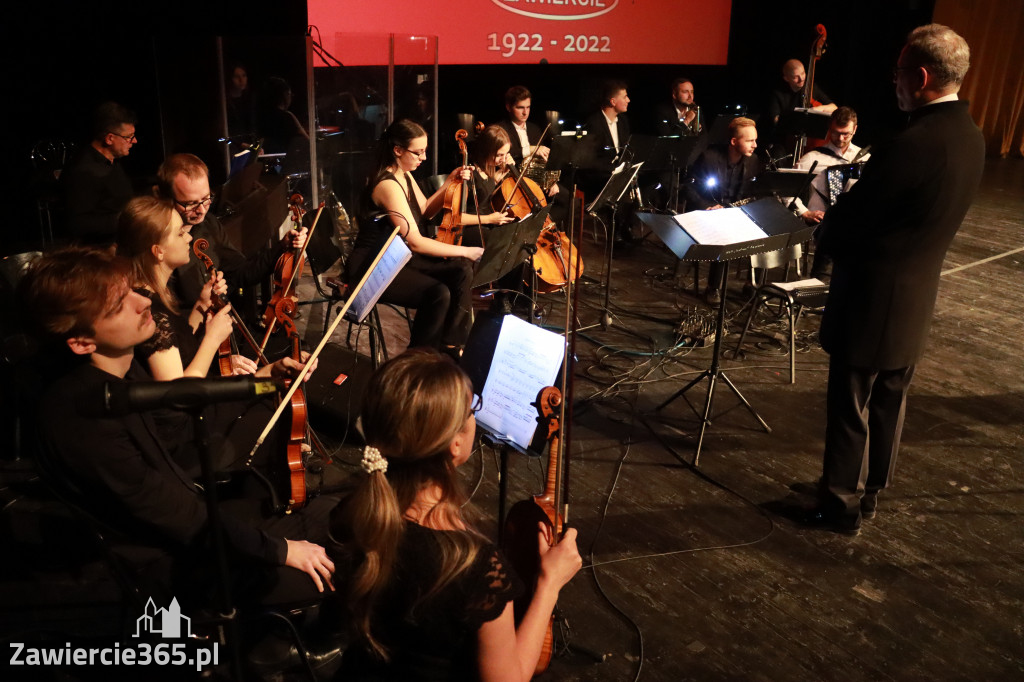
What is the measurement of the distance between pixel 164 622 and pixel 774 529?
2120mm

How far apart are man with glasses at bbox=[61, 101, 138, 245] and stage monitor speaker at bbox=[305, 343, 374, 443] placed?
1.53 m

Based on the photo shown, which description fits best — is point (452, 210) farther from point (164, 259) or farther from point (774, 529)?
point (774, 529)

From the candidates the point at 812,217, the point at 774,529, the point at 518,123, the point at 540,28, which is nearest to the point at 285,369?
the point at 774,529

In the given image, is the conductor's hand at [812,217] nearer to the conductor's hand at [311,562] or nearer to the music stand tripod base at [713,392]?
the music stand tripod base at [713,392]

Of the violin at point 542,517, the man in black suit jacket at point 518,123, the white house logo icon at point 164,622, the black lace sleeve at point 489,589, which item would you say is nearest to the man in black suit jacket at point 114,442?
the white house logo icon at point 164,622

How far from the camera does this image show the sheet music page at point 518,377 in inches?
82.7

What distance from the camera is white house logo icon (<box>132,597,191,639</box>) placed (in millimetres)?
2062

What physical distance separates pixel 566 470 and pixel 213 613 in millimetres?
951

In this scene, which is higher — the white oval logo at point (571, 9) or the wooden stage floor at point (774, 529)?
the white oval logo at point (571, 9)

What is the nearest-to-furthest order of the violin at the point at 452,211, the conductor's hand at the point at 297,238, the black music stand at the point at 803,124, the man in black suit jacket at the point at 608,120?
the conductor's hand at the point at 297,238, the violin at the point at 452,211, the black music stand at the point at 803,124, the man in black suit jacket at the point at 608,120

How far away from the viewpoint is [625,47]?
8602mm

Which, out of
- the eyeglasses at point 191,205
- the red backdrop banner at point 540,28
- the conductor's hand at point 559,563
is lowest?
the conductor's hand at point 559,563

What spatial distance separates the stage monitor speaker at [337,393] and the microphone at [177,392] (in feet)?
6.87

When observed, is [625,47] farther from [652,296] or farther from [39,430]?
[39,430]
